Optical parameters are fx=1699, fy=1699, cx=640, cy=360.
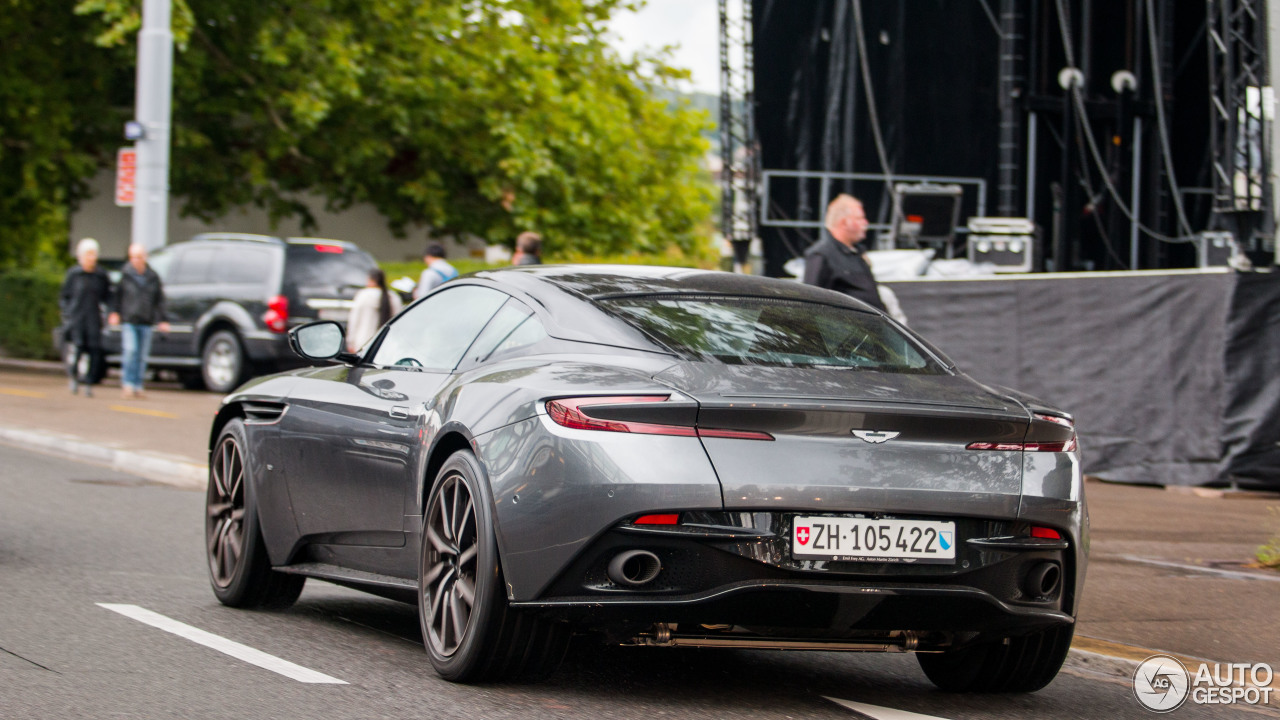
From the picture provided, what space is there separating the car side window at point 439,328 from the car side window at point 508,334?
69 mm

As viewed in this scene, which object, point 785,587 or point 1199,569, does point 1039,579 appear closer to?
point 785,587

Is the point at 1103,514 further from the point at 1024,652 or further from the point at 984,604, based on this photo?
the point at 984,604

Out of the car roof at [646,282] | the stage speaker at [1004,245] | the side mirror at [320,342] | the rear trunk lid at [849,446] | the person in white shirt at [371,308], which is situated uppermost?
the stage speaker at [1004,245]

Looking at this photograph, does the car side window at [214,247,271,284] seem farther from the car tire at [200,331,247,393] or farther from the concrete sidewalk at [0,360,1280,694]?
the concrete sidewalk at [0,360,1280,694]

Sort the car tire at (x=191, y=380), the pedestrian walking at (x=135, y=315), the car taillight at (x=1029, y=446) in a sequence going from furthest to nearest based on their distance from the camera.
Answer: the car tire at (x=191, y=380), the pedestrian walking at (x=135, y=315), the car taillight at (x=1029, y=446)

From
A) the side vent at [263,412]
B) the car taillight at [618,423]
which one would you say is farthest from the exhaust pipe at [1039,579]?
the side vent at [263,412]

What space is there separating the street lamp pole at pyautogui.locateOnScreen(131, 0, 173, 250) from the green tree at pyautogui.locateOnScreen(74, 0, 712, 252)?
630cm

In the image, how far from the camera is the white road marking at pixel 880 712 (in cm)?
504

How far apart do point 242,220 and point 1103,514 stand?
87.6ft

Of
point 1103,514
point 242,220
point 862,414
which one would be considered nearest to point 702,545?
point 862,414

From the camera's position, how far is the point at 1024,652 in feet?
17.8

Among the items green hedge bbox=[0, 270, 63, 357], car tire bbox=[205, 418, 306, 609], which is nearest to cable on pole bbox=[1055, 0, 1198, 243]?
car tire bbox=[205, 418, 306, 609]

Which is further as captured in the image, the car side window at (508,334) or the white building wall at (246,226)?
the white building wall at (246,226)

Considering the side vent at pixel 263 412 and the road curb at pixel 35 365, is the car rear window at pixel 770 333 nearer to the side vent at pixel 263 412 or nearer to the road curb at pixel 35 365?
the side vent at pixel 263 412
